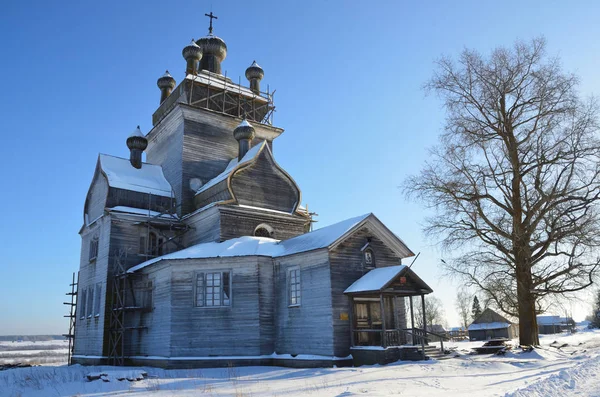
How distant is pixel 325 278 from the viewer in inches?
768

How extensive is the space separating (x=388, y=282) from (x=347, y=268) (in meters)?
2.17

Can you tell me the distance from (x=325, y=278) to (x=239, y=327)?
14.2 ft

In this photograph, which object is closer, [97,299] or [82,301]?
[97,299]

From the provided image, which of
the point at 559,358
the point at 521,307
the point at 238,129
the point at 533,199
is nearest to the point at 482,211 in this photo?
the point at 533,199

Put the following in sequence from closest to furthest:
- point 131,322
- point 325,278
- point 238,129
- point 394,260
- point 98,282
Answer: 1. point 325,278
2. point 394,260
3. point 131,322
4. point 98,282
5. point 238,129

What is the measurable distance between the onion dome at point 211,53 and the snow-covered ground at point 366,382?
812 inches

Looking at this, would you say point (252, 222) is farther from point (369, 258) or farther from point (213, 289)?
point (369, 258)

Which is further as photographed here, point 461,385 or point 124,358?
point 124,358

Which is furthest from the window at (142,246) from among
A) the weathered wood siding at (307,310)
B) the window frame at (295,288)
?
the window frame at (295,288)

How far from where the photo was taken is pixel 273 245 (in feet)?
74.8

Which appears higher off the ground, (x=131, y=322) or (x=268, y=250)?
(x=268, y=250)

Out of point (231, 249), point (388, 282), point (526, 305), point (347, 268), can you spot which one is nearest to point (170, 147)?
point (231, 249)

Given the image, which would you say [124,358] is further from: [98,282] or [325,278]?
[325,278]

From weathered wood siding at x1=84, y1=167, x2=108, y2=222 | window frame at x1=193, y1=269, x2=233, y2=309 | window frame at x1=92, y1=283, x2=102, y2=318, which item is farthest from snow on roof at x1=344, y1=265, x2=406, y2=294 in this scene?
weathered wood siding at x1=84, y1=167, x2=108, y2=222
